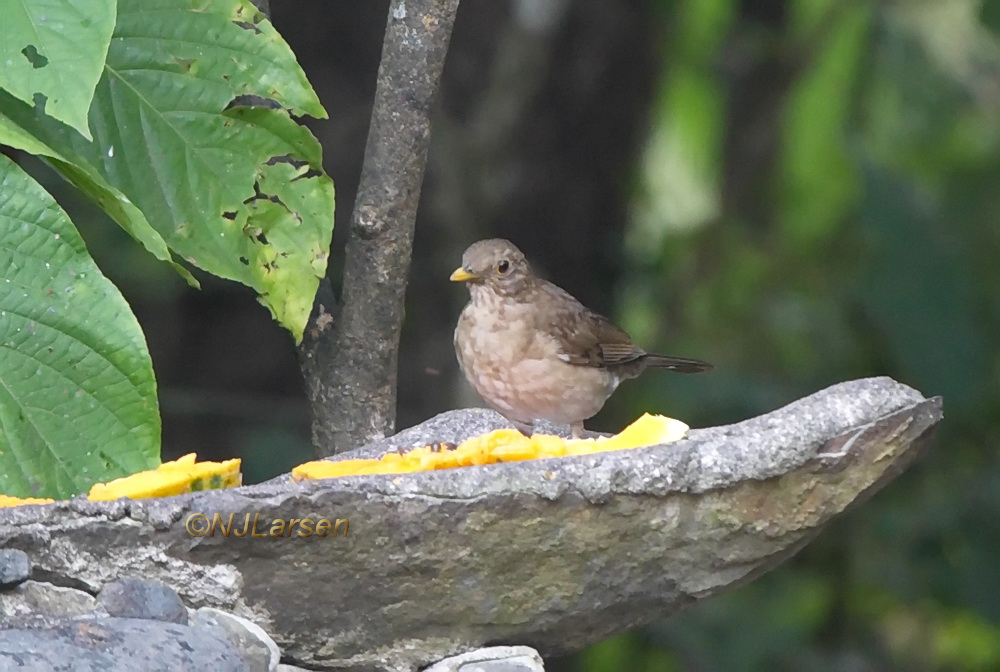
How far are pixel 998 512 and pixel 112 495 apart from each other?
12.3 feet

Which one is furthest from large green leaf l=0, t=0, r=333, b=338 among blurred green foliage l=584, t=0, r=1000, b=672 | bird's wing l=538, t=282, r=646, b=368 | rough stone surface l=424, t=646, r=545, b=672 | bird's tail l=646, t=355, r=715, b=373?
blurred green foliage l=584, t=0, r=1000, b=672

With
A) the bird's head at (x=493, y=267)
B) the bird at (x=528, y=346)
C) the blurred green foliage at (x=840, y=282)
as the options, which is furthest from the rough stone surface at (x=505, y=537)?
the blurred green foliage at (x=840, y=282)

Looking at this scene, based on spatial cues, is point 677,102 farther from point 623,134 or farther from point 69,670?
point 69,670

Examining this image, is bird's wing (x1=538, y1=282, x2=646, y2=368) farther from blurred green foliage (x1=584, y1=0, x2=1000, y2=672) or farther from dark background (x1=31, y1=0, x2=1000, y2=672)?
blurred green foliage (x1=584, y1=0, x2=1000, y2=672)

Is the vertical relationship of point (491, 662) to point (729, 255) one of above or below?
below

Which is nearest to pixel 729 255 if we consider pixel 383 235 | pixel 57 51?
pixel 383 235

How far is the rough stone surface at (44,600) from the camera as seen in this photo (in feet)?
5.50

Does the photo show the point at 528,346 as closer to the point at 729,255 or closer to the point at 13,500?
the point at 13,500

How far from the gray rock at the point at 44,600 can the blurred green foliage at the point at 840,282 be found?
351 cm

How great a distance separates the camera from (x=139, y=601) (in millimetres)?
1616

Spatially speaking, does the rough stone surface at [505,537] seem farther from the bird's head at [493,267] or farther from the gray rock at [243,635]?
the bird's head at [493,267]

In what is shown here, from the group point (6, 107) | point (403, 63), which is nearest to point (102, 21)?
point (6, 107)

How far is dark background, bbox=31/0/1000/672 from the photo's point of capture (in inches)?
190

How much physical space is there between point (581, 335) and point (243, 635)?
8.59 ft
